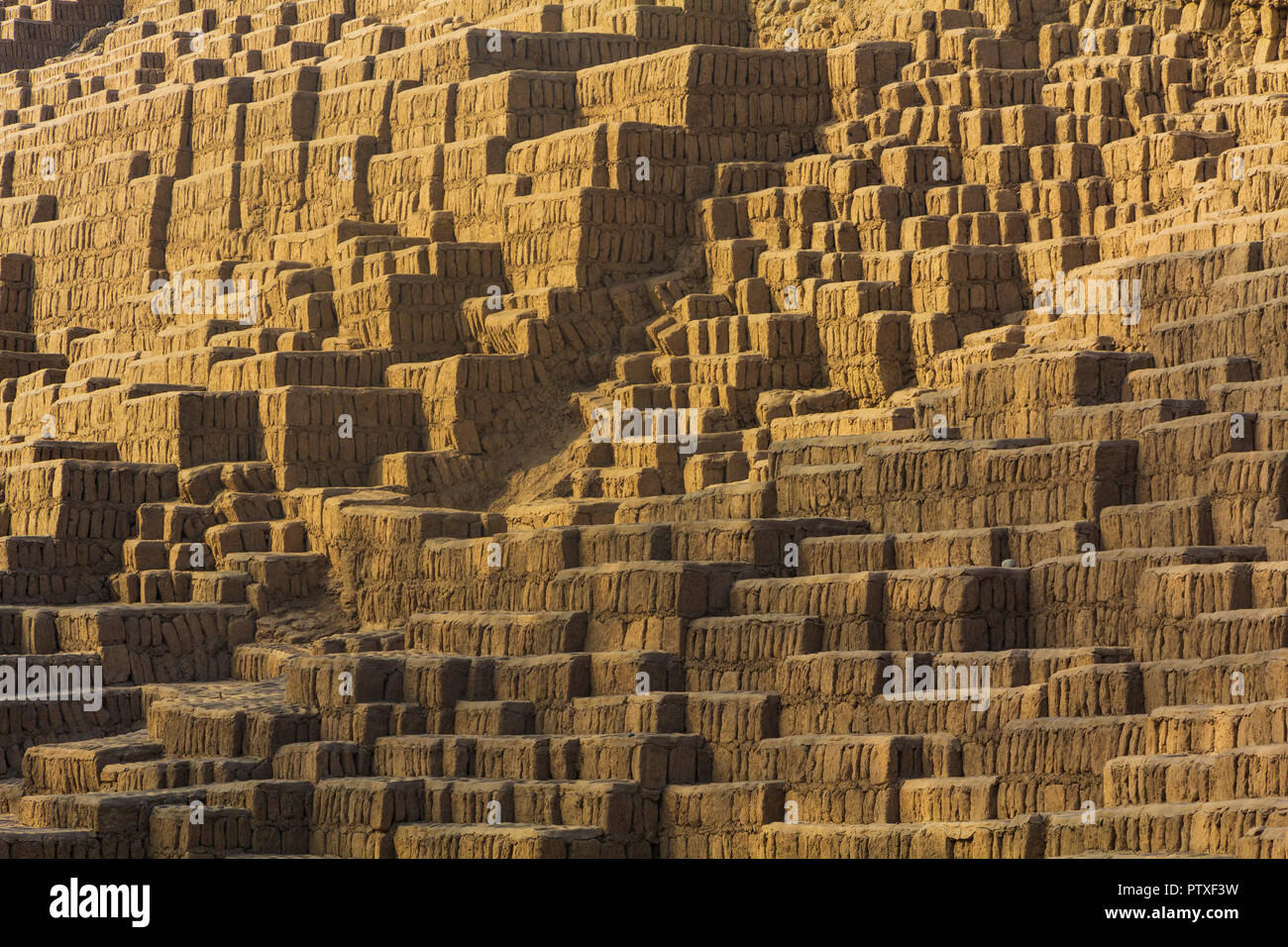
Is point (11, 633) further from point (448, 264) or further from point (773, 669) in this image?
point (773, 669)

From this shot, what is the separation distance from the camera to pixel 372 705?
20.4 metres

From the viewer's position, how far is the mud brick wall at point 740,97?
92.2 feet

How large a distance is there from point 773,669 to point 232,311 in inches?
497

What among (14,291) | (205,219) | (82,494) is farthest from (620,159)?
(14,291)

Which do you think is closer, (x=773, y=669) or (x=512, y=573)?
(x=773, y=669)

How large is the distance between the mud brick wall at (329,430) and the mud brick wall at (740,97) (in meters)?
4.54

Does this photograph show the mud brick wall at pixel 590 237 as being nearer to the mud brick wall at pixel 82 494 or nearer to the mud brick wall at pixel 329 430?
the mud brick wall at pixel 329 430

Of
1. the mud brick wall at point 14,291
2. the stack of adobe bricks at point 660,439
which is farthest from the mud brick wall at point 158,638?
the mud brick wall at point 14,291

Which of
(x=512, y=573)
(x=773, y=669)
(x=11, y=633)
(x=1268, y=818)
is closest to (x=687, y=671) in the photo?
(x=773, y=669)

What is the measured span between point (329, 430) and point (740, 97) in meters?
6.05

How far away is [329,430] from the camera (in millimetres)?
26234

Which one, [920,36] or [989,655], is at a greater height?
[920,36]

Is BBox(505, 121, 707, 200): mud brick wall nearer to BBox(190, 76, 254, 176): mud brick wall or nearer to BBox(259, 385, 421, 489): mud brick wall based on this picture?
BBox(259, 385, 421, 489): mud brick wall

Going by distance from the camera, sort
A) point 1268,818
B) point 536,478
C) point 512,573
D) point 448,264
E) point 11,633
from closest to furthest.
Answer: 1. point 1268,818
2. point 512,573
3. point 11,633
4. point 536,478
5. point 448,264
